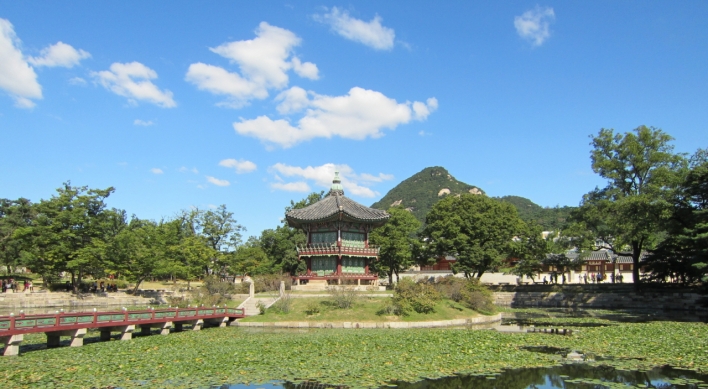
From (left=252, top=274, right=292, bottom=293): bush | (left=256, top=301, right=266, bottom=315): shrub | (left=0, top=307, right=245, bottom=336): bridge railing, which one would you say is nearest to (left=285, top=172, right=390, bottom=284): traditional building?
(left=252, top=274, right=292, bottom=293): bush

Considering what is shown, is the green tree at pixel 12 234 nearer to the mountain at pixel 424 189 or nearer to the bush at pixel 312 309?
the bush at pixel 312 309

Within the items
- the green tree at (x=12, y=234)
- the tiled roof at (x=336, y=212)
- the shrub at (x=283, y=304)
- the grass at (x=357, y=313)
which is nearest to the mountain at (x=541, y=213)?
A: the tiled roof at (x=336, y=212)

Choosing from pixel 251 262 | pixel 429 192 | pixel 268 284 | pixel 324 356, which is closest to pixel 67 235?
pixel 251 262

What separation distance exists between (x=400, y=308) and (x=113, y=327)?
15.1 metres

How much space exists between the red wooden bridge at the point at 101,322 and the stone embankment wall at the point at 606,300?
97.7 feet

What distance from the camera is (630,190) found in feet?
140

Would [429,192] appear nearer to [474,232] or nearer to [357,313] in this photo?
[474,232]

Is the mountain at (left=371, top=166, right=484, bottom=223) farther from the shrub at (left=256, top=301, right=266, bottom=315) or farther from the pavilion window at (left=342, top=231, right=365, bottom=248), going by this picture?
the shrub at (left=256, top=301, right=266, bottom=315)

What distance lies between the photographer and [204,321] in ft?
99.9

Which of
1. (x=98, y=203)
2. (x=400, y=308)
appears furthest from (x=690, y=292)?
(x=98, y=203)

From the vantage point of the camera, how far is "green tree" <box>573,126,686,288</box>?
1443 inches

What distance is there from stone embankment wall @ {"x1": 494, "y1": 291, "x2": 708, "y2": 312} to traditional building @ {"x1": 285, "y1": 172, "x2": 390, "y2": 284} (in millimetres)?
15839

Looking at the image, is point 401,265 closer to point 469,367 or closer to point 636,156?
point 636,156

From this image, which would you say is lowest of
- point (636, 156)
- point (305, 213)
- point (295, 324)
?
point (295, 324)
